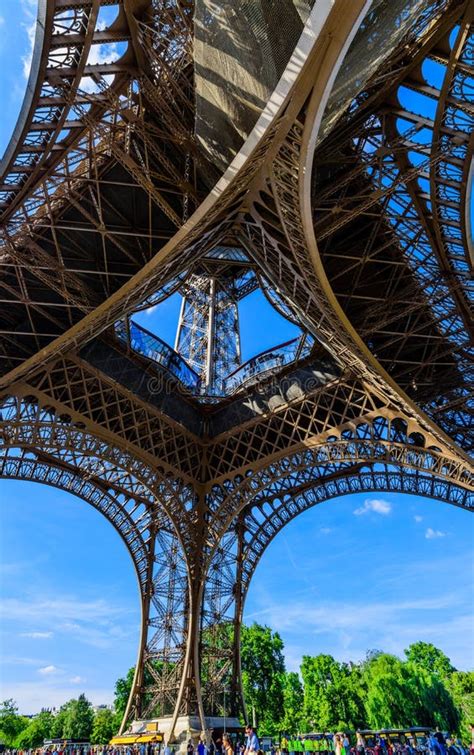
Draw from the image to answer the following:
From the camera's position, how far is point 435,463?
71.3 feet

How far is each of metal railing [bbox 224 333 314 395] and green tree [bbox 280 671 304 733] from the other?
2794 cm

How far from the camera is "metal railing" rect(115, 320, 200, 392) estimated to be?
24.9 metres

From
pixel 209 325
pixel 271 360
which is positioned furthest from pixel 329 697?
pixel 271 360

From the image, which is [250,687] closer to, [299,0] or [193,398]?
[193,398]

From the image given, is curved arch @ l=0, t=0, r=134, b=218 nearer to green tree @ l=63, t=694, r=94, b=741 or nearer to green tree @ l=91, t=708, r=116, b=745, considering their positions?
green tree @ l=91, t=708, r=116, b=745

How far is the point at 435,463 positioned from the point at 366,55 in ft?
48.4

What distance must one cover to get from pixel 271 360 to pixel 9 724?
61.7m

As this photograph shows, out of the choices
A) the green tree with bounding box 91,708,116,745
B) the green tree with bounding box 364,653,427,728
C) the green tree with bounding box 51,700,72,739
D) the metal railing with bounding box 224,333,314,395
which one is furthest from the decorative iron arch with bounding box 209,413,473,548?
the green tree with bounding box 51,700,72,739

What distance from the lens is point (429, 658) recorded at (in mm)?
58906

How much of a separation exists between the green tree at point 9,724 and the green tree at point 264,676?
3639 cm

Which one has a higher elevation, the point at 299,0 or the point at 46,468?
the point at 46,468

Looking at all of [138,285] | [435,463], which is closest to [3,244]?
[138,285]

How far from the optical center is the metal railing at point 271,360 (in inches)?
1014

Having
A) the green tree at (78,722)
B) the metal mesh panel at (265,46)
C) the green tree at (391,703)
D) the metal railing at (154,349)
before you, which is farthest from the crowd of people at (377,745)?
the green tree at (78,722)
